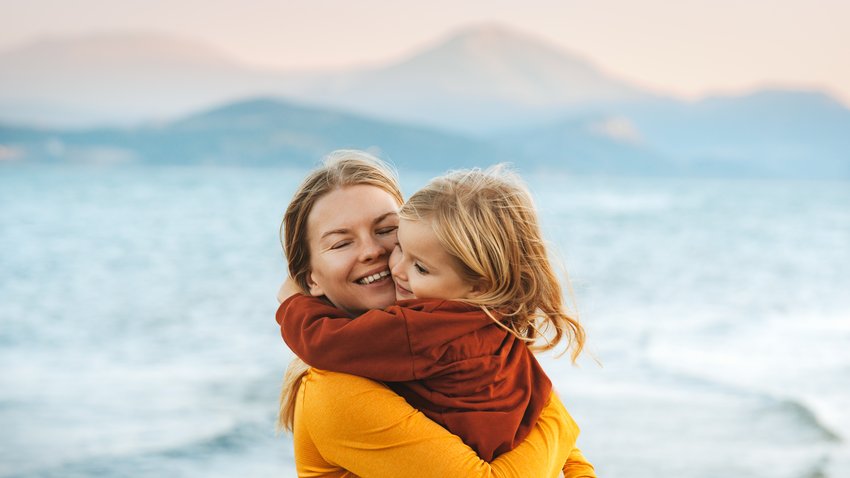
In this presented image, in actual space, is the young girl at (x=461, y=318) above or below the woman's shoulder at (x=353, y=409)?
above

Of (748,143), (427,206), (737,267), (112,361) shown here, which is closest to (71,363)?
(112,361)

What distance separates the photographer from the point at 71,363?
37.2ft

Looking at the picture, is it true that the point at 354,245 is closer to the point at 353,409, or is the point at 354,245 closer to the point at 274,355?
the point at 353,409

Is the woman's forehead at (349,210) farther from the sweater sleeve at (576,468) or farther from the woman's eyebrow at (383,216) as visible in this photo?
the sweater sleeve at (576,468)

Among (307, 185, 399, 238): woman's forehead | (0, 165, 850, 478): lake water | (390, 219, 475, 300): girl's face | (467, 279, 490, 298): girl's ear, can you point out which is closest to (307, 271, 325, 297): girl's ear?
(307, 185, 399, 238): woman's forehead

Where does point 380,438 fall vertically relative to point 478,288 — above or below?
below

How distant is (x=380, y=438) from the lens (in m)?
1.72

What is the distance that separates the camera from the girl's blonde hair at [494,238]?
6.05 ft

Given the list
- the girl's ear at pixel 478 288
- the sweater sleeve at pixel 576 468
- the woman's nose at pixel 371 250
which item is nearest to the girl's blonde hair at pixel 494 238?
the girl's ear at pixel 478 288

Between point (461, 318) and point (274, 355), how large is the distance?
9591 millimetres

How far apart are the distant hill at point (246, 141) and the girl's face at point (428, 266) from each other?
2249 inches

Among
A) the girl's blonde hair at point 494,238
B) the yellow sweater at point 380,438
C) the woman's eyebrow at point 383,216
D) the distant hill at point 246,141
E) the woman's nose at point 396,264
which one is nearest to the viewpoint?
the yellow sweater at point 380,438

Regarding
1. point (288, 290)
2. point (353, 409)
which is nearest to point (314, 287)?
point (288, 290)

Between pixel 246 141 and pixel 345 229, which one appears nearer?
pixel 345 229
